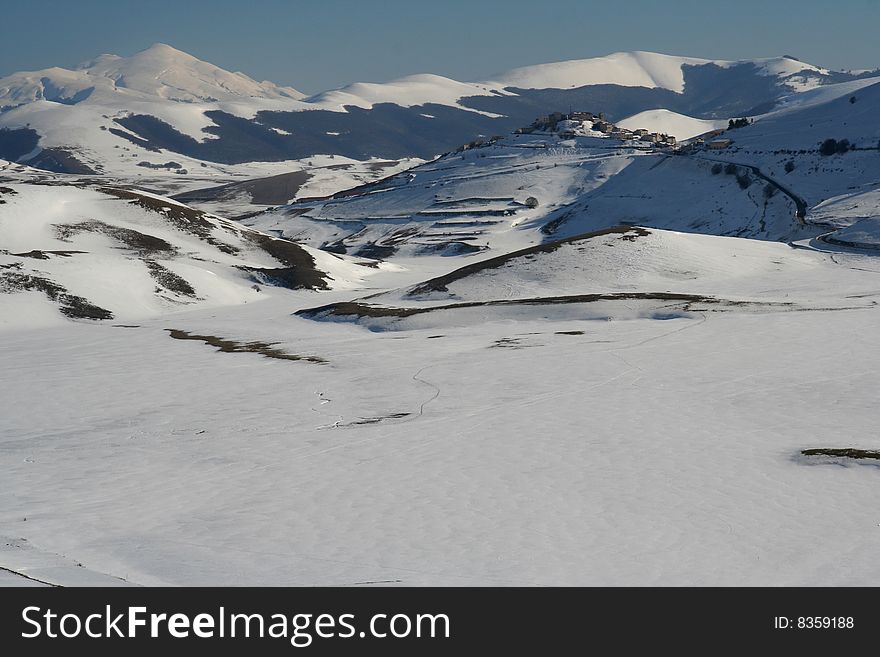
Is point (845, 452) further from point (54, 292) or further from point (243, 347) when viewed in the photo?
point (54, 292)

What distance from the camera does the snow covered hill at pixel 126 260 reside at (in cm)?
7356

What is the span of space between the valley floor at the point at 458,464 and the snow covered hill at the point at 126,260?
23755 mm

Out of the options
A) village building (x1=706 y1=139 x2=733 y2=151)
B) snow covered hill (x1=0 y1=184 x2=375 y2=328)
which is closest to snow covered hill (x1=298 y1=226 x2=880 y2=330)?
snow covered hill (x1=0 y1=184 x2=375 y2=328)

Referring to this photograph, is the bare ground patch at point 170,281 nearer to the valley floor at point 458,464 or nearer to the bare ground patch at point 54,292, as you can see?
the bare ground patch at point 54,292

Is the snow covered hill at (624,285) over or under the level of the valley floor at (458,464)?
over

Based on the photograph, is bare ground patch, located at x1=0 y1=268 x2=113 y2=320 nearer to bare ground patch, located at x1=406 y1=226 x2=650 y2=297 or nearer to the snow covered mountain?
bare ground patch, located at x1=406 y1=226 x2=650 y2=297

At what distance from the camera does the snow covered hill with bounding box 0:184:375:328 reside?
241ft

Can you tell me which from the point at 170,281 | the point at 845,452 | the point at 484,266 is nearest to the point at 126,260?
the point at 170,281

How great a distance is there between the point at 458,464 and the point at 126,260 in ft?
224

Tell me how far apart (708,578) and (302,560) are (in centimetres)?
843

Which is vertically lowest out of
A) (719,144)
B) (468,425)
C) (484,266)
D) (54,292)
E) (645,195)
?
(468,425)

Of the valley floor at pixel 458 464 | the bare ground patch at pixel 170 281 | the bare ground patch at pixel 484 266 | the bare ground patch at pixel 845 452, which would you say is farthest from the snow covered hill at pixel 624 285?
the bare ground patch at pixel 845 452

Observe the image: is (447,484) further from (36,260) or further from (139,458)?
(36,260)

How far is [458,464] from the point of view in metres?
27.3
